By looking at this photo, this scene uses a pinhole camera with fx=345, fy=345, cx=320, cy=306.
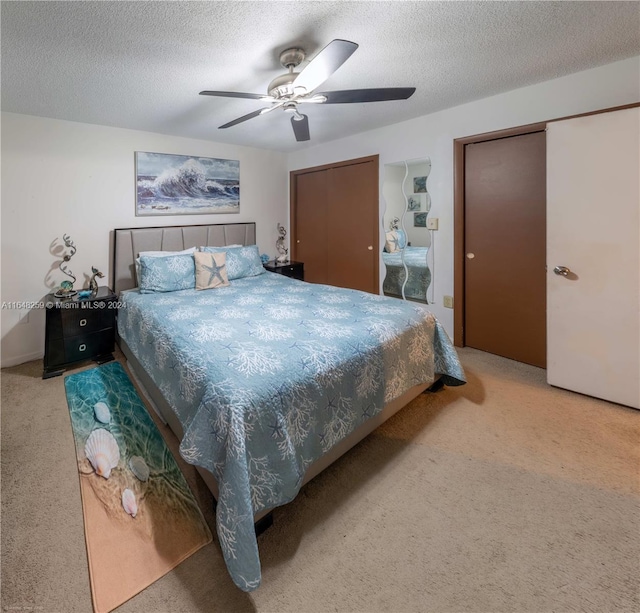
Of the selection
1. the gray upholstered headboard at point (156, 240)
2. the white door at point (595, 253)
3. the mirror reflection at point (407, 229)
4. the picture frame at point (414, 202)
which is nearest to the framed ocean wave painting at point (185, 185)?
the gray upholstered headboard at point (156, 240)

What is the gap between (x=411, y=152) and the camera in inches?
140

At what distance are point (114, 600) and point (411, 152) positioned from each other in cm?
388

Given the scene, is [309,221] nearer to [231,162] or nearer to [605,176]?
[231,162]

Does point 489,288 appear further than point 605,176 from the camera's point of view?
Yes

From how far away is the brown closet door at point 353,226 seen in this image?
13.2 feet

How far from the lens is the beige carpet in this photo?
120 centimetres

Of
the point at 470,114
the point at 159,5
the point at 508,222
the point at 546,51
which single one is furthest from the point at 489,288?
the point at 159,5

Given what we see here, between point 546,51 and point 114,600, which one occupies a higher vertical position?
point 546,51

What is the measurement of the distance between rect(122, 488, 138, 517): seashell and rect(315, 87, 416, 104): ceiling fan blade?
2.36 meters

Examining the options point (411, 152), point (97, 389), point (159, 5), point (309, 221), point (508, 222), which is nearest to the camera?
point (159, 5)

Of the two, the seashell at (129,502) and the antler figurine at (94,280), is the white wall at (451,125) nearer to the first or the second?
the antler figurine at (94,280)

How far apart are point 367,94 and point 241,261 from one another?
223 cm

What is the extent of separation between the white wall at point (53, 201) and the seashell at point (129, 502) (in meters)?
2.37

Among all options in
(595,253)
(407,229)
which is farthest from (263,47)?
(595,253)
